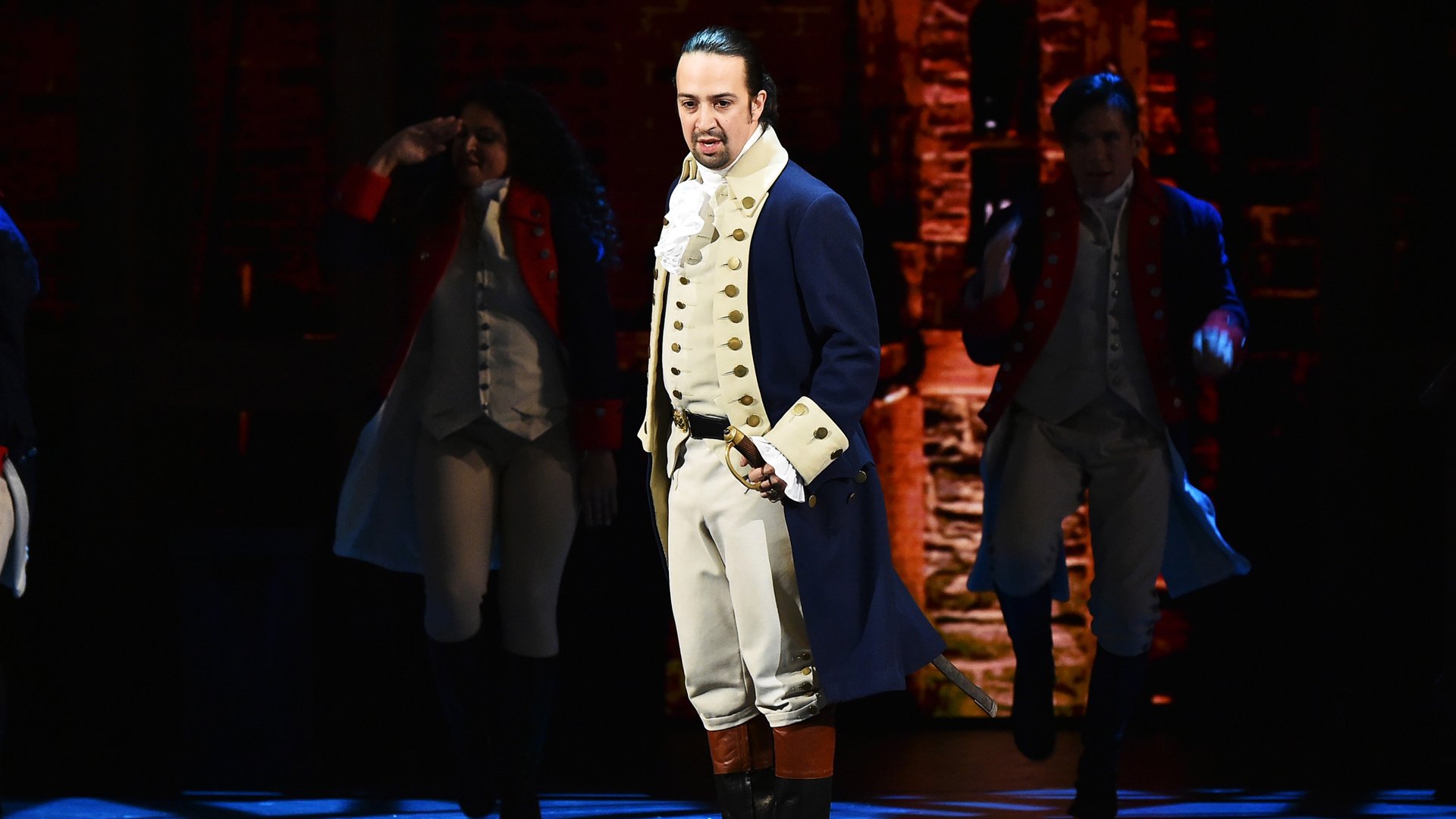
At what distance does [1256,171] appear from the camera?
16.1 ft

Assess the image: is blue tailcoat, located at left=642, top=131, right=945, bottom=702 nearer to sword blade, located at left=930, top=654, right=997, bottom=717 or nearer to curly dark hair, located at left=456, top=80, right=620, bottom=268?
sword blade, located at left=930, top=654, right=997, bottom=717

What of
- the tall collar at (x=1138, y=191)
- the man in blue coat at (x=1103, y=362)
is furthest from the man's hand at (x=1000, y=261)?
the tall collar at (x=1138, y=191)

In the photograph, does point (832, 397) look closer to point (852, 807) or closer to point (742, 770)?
point (742, 770)

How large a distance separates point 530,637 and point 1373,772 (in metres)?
2.24

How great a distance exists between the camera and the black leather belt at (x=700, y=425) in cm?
Result: 270

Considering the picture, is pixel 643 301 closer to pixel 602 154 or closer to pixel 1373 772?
pixel 602 154

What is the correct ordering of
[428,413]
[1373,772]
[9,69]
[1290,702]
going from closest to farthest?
[428,413], [1373,772], [1290,702], [9,69]

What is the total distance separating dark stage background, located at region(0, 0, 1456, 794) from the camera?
15.8 feet

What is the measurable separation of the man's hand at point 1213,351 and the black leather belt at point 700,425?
139cm

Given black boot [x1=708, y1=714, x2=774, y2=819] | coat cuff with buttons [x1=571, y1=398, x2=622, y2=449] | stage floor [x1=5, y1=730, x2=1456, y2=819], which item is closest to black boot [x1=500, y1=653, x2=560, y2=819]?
stage floor [x1=5, y1=730, x2=1456, y2=819]

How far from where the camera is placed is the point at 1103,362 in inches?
147

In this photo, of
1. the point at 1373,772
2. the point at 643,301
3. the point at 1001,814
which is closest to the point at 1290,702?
the point at 1373,772

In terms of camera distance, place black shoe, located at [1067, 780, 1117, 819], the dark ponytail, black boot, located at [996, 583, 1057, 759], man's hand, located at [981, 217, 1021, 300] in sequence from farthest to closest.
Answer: black boot, located at [996, 583, 1057, 759] → man's hand, located at [981, 217, 1021, 300] → black shoe, located at [1067, 780, 1117, 819] → the dark ponytail

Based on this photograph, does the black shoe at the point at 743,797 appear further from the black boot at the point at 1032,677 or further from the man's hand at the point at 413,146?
the man's hand at the point at 413,146
